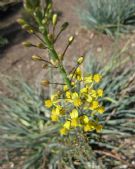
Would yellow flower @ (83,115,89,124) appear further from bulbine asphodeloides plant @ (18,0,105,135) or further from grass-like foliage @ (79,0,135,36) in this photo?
grass-like foliage @ (79,0,135,36)

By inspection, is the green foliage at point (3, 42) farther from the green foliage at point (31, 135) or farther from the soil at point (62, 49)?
the green foliage at point (31, 135)

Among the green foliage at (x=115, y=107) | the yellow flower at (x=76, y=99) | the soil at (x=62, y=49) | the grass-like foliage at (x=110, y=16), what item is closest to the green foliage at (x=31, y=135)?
the green foliage at (x=115, y=107)

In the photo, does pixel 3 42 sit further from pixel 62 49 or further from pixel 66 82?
pixel 66 82

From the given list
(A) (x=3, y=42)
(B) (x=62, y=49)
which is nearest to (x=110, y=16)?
(B) (x=62, y=49)

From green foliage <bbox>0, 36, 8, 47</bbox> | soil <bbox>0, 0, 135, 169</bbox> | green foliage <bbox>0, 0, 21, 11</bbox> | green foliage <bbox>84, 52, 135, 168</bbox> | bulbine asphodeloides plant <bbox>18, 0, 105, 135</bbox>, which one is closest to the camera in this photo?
bulbine asphodeloides plant <bbox>18, 0, 105, 135</bbox>

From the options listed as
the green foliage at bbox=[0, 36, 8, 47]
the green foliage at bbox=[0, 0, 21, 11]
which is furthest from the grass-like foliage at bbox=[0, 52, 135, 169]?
the green foliage at bbox=[0, 0, 21, 11]

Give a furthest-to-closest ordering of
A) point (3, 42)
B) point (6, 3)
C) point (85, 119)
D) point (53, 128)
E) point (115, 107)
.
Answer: point (6, 3) → point (3, 42) → point (115, 107) → point (53, 128) → point (85, 119)
